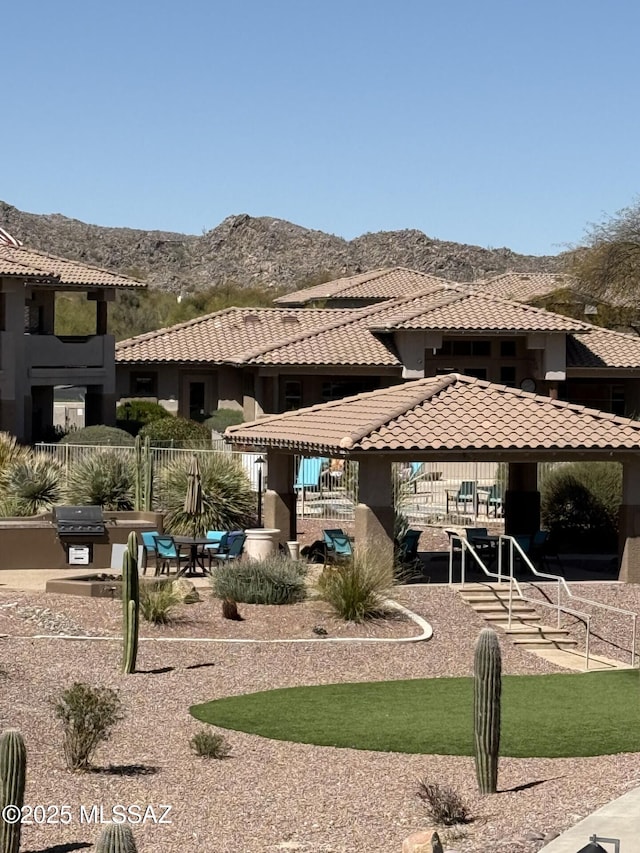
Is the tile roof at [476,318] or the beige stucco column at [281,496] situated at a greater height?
the tile roof at [476,318]

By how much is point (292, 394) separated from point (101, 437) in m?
12.2

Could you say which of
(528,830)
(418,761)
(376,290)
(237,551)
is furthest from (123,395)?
(528,830)

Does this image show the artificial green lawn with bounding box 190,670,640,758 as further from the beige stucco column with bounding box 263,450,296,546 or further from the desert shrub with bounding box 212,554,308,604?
the beige stucco column with bounding box 263,450,296,546

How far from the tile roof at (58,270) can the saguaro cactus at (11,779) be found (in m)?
29.7

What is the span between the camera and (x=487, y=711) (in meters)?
13.9

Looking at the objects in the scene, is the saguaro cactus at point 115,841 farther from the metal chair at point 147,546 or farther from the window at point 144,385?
the window at point 144,385

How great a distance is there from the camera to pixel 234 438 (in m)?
30.0

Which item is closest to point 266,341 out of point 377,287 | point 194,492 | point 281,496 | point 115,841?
point 377,287

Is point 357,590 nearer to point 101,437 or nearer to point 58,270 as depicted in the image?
point 101,437

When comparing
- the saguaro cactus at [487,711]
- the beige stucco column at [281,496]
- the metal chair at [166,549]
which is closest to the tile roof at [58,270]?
the beige stucco column at [281,496]

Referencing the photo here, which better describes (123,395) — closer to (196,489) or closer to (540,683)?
(196,489)

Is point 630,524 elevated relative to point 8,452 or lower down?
lower down

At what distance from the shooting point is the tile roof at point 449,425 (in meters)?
26.1

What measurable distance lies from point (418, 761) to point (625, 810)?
3.61 m
